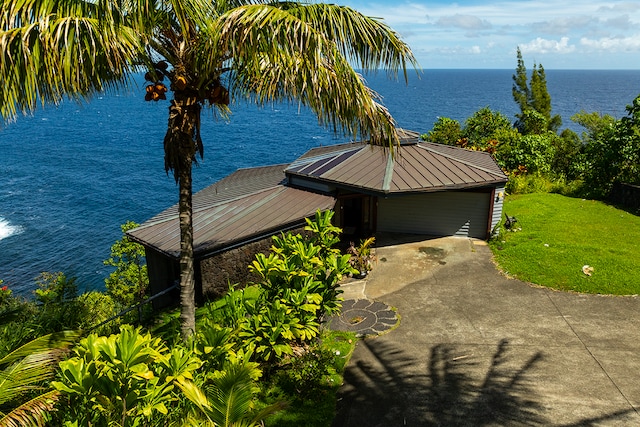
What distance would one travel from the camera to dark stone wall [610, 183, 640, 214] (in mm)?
21562

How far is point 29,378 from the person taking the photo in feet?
19.5

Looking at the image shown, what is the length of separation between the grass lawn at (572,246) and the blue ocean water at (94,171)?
789 cm

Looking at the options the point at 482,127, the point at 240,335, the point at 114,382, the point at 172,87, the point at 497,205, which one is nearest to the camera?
the point at 114,382

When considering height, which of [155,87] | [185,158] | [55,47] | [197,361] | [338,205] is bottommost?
[197,361]

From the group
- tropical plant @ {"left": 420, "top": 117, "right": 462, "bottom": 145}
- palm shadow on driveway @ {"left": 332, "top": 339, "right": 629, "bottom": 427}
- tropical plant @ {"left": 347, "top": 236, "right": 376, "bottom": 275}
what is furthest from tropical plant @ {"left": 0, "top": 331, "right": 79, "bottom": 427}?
tropical plant @ {"left": 420, "top": 117, "right": 462, "bottom": 145}

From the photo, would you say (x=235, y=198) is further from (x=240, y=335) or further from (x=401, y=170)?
(x=240, y=335)

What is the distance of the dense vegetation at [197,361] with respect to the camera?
5754 millimetres

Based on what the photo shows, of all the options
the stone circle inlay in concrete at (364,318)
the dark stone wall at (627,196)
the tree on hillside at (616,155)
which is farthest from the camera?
the tree on hillside at (616,155)

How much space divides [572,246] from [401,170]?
6.82m

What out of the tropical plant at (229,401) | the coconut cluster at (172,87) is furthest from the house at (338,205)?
the tropical plant at (229,401)

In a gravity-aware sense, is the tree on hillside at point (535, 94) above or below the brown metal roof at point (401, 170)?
above

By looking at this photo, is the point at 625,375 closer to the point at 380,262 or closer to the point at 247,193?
the point at 380,262

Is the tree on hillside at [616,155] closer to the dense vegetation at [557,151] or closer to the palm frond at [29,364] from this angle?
the dense vegetation at [557,151]

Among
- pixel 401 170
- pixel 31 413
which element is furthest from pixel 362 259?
pixel 31 413
